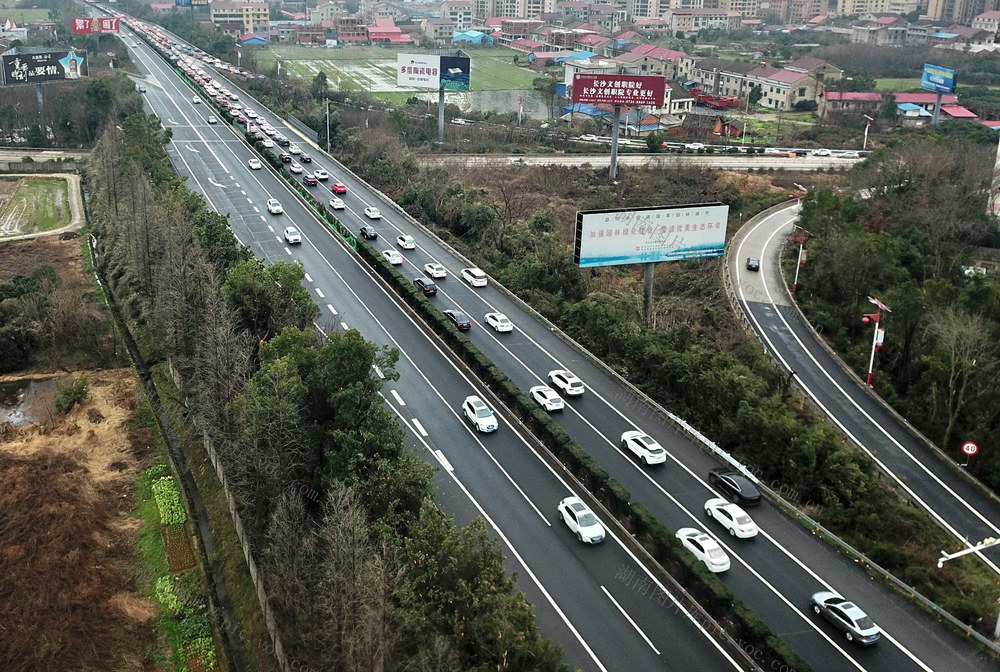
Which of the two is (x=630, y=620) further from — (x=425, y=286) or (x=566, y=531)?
(x=425, y=286)

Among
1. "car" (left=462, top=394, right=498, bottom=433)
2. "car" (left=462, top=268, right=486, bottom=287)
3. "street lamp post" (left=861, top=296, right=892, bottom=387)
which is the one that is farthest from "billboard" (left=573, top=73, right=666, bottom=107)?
"car" (left=462, top=394, right=498, bottom=433)

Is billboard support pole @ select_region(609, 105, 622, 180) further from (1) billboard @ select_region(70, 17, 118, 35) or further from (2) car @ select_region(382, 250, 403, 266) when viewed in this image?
(1) billboard @ select_region(70, 17, 118, 35)

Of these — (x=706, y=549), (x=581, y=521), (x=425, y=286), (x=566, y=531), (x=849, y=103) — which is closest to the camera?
(x=706, y=549)

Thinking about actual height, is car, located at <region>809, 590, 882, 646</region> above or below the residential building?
below

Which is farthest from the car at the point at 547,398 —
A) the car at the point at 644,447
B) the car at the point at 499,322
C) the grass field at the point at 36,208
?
the grass field at the point at 36,208

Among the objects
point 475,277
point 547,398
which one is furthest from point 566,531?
point 475,277
